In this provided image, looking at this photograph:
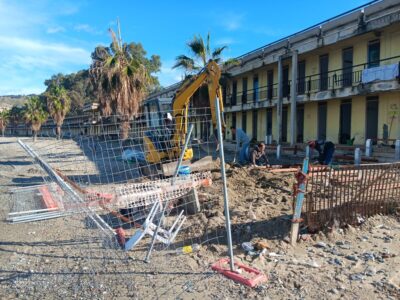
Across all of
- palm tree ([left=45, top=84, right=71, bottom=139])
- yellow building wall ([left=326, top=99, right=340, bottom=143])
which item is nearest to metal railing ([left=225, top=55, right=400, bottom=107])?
yellow building wall ([left=326, top=99, right=340, bottom=143])

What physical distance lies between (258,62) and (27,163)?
18017mm

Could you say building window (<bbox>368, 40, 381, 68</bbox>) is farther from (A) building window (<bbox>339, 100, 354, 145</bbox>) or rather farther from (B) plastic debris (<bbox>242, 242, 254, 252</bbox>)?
(B) plastic debris (<bbox>242, 242, 254, 252</bbox>)

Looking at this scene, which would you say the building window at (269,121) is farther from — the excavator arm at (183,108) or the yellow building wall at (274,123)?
the excavator arm at (183,108)

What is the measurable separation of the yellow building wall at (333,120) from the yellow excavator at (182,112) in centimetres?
1440

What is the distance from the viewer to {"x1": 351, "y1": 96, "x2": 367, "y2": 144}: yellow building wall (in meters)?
21.5

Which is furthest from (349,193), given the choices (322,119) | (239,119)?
(239,119)

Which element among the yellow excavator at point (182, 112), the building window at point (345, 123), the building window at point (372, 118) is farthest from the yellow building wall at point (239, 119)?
the yellow excavator at point (182, 112)

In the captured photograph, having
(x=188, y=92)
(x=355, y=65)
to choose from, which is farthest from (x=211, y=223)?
(x=355, y=65)

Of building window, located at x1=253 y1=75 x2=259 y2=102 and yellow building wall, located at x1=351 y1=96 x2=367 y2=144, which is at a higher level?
building window, located at x1=253 y1=75 x2=259 y2=102

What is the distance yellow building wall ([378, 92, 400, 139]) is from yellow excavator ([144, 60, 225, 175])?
1258 centimetres

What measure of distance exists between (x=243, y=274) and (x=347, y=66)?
67.8 ft

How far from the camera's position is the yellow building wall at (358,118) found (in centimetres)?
2150

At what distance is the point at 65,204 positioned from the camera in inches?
259

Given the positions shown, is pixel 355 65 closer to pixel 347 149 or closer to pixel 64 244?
pixel 347 149
